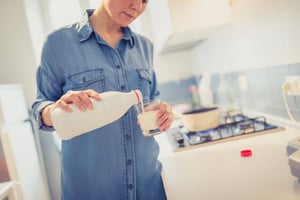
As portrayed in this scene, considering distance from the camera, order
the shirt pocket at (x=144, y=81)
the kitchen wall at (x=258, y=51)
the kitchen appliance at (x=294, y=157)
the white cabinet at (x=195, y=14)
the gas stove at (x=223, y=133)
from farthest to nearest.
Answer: the white cabinet at (x=195, y=14)
the gas stove at (x=223, y=133)
the kitchen wall at (x=258, y=51)
the shirt pocket at (x=144, y=81)
the kitchen appliance at (x=294, y=157)

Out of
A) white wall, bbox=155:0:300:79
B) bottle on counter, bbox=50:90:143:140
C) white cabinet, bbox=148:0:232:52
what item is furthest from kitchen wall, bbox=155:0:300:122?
bottle on counter, bbox=50:90:143:140

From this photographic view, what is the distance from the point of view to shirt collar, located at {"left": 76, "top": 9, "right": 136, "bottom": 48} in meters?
0.88

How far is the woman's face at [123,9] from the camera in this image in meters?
0.85

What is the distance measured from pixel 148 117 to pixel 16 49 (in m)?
1.74

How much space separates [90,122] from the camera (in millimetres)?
683

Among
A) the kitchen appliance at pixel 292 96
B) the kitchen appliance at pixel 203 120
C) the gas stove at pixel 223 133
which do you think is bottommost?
the gas stove at pixel 223 133

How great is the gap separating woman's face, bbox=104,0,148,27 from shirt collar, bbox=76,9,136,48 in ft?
0.17

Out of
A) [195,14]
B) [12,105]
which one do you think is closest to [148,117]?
[195,14]

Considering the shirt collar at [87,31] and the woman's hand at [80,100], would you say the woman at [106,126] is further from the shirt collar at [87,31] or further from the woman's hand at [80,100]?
the woman's hand at [80,100]

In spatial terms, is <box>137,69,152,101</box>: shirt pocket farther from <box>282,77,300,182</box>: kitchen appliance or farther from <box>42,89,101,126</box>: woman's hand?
<box>282,77,300,182</box>: kitchen appliance

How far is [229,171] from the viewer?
0.97m

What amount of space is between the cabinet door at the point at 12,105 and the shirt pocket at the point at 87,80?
983 mm

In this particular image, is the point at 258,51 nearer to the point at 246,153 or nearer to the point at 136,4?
the point at 246,153

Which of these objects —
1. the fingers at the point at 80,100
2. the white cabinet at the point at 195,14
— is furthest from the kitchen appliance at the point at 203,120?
the fingers at the point at 80,100
